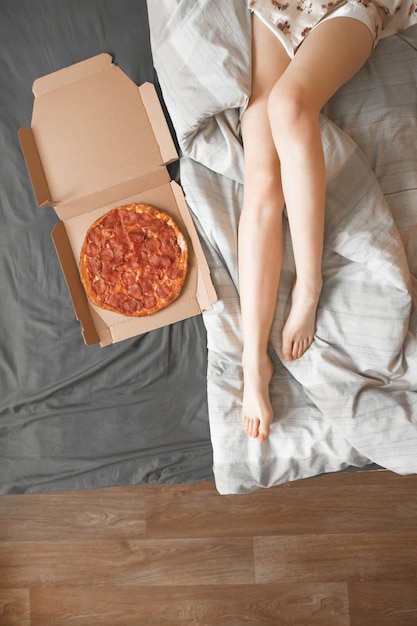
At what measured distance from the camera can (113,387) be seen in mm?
1143

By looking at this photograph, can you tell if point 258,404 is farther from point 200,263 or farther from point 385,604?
point 385,604

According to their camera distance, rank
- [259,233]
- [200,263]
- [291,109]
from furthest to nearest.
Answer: [200,263] → [259,233] → [291,109]

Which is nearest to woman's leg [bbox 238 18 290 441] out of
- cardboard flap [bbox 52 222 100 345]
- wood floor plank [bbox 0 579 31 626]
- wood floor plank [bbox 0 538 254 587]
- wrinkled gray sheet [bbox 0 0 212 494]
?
wrinkled gray sheet [bbox 0 0 212 494]

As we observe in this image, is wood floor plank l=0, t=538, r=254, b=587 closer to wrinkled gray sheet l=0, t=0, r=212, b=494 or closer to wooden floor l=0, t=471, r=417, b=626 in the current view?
wooden floor l=0, t=471, r=417, b=626

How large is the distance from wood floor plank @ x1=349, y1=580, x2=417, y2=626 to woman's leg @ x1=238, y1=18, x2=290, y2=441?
1.81ft

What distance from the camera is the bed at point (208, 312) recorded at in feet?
3.34

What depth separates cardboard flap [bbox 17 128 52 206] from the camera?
3.83 ft

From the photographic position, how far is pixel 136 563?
1323 mm

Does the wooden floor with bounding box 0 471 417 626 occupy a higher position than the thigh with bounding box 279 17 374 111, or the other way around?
the thigh with bounding box 279 17 374 111

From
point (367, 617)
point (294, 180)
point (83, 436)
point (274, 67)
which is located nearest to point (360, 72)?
point (274, 67)

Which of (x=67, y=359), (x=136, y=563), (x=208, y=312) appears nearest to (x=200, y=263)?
(x=208, y=312)

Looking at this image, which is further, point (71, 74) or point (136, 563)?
point (136, 563)

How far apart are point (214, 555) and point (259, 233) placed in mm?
800

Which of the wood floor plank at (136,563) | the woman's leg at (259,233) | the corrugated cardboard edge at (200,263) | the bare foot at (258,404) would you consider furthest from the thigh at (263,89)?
the wood floor plank at (136,563)
